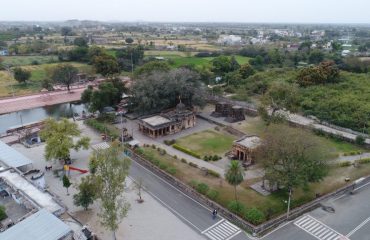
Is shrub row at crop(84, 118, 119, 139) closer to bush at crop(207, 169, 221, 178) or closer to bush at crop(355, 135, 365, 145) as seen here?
bush at crop(207, 169, 221, 178)

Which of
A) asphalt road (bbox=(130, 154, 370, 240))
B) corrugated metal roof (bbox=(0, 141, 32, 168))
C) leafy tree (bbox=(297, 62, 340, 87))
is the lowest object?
asphalt road (bbox=(130, 154, 370, 240))

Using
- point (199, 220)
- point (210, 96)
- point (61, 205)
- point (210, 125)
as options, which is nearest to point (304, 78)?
point (210, 96)

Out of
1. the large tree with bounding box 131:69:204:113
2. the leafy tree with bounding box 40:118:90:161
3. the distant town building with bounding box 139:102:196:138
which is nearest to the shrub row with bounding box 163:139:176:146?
the distant town building with bounding box 139:102:196:138

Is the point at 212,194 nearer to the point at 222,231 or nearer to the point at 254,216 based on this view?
the point at 222,231

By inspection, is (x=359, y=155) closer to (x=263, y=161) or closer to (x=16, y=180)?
(x=263, y=161)

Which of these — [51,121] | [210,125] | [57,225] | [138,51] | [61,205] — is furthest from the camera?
[138,51]

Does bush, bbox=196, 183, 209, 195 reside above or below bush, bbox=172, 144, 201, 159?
above
